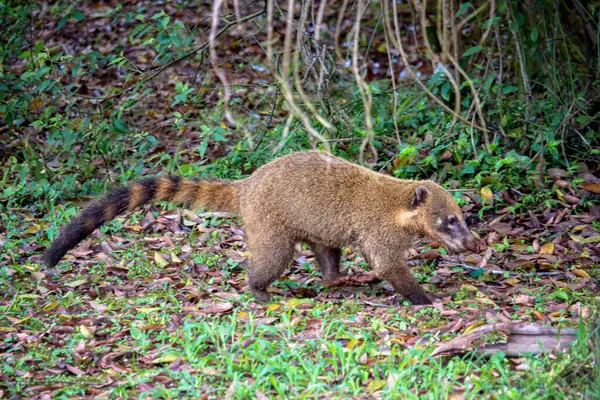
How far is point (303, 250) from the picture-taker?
7.12 m

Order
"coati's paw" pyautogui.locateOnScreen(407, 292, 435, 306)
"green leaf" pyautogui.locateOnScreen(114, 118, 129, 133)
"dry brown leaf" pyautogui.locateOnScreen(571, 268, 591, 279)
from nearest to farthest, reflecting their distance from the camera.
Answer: "coati's paw" pyautogui.locateOnScreen(407, 292, 435, 306), "dry brown leaf" pyautogui.locateOnScreen(571, 268, 591, 279), "green leaf" pyautogui.locateOnScreen(114, 118, 129, 133)

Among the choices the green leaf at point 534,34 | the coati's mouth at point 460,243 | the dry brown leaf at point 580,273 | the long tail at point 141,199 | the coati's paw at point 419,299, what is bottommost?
the dry brown leaf at point 580,273

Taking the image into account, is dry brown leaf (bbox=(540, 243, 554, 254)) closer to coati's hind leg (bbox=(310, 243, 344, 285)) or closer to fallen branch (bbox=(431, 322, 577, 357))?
coati's hind leg (bbox=(310, 243, 344, 285))

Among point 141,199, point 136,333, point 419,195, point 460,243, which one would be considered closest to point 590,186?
point 460,243

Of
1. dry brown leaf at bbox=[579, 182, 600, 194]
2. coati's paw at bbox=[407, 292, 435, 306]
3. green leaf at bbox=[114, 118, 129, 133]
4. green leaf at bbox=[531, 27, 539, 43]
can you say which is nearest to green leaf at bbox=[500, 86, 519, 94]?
green leaf at bbox=[531, 27, 539, 43]

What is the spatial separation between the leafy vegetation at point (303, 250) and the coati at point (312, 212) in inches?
12.0

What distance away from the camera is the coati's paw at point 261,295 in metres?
5.78

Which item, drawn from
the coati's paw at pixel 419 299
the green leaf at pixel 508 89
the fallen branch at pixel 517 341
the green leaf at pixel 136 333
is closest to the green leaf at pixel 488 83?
the green leaf at pixel 508 89

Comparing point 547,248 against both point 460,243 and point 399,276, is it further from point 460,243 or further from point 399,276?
point 399,276

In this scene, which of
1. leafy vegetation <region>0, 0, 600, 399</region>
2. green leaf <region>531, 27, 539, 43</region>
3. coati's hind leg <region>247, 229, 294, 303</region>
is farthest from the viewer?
green leaf <region>531, 27, 539, 43</region>

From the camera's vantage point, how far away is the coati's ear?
5.85 m

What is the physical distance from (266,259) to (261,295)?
265 mm

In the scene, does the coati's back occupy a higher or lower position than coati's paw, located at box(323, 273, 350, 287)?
higher

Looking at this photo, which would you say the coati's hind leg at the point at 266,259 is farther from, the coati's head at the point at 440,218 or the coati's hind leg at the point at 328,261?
the coati's head at the point at 440,218
